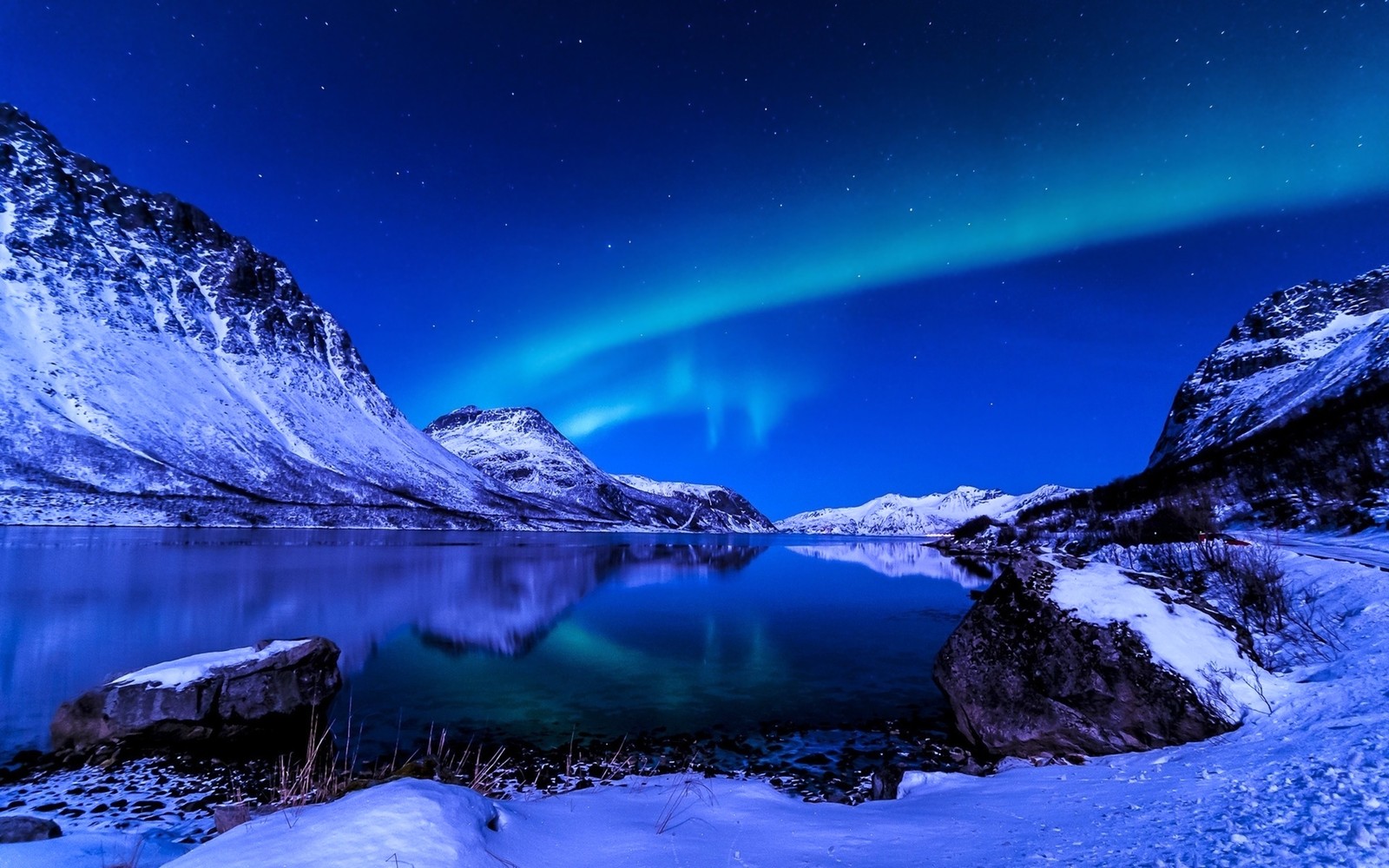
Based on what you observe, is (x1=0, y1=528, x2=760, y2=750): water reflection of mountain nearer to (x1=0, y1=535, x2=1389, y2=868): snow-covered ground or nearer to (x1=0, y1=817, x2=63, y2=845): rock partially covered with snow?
(x1=0, y1=817, x2=63, y2=845): rock partially covered with snow

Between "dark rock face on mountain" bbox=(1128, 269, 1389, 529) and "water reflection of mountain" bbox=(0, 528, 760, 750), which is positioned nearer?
"water reflection of mountain" bbox=(0, 528, 760, 750)

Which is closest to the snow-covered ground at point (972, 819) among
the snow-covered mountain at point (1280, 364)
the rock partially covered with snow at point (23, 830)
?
the rock partially covered with snow at point (23, 830)

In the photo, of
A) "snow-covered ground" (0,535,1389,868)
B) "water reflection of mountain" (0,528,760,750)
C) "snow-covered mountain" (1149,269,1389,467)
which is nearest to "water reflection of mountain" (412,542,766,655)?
"water reflection of mountain" (0,528,760,750)

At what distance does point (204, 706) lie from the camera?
47.2 ft

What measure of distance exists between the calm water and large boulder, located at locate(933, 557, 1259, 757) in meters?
4.01

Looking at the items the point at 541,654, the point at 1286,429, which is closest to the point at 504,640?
the point at 541,654

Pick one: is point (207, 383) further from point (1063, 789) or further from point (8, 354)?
point (1063, 789)

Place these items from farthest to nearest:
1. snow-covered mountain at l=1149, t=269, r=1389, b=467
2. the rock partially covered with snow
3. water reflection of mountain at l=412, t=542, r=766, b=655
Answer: snow-covered mountain at l=1149, t=269, r=1389, b=467 < water reflection of mountain at l=412, t=542, r=766, b=655 < the rock partially covered with snow

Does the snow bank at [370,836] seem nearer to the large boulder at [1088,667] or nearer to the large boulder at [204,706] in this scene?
the large boulder at [204,706]

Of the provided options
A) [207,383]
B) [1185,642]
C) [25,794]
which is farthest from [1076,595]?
[207,383]

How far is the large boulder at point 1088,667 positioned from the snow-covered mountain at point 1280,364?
364 ft

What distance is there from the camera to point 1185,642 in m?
11.8

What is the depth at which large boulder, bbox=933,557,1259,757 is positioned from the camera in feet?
35.1

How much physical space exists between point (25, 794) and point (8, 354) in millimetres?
210501
